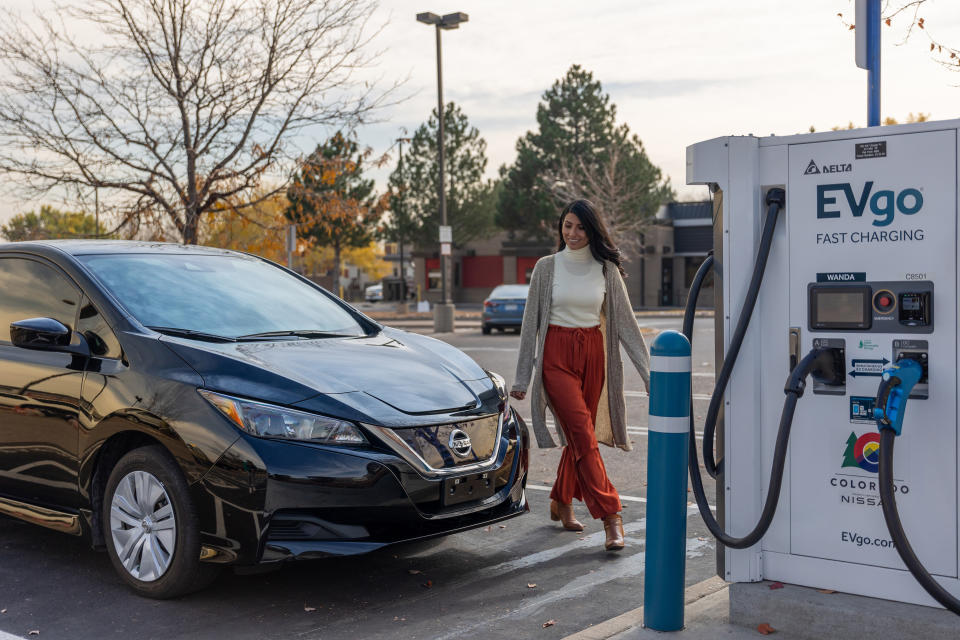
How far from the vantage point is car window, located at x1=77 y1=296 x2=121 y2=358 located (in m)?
4.61

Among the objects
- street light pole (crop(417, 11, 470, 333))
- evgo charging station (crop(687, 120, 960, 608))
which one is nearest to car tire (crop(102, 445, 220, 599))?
evgo charging station (crop(687, 120, 960, 608))

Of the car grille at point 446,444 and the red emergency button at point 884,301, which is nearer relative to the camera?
the red emergency button at point 884,301

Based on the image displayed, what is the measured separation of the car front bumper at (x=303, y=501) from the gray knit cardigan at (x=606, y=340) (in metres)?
1.45

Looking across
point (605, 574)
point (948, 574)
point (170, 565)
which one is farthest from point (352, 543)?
point (948, 574)

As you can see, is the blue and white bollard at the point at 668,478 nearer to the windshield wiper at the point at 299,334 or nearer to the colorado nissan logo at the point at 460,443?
the colorado nissan logo at the point at 460,443

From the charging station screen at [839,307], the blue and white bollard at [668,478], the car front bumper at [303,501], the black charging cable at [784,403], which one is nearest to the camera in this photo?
the black charging cable at [784,403]

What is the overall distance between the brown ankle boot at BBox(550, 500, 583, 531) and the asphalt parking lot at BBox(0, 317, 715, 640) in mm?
63

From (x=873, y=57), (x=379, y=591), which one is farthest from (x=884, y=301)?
(x=379, y=591)

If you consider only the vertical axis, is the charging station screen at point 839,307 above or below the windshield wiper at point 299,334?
above

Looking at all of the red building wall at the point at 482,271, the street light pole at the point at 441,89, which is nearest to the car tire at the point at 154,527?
the street light pole at the point at 441,89

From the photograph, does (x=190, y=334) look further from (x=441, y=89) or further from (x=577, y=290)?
(x=441, y=89)

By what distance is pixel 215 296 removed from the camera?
203 inches

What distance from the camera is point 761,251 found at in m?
3.61

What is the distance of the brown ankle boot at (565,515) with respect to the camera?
5555mm
